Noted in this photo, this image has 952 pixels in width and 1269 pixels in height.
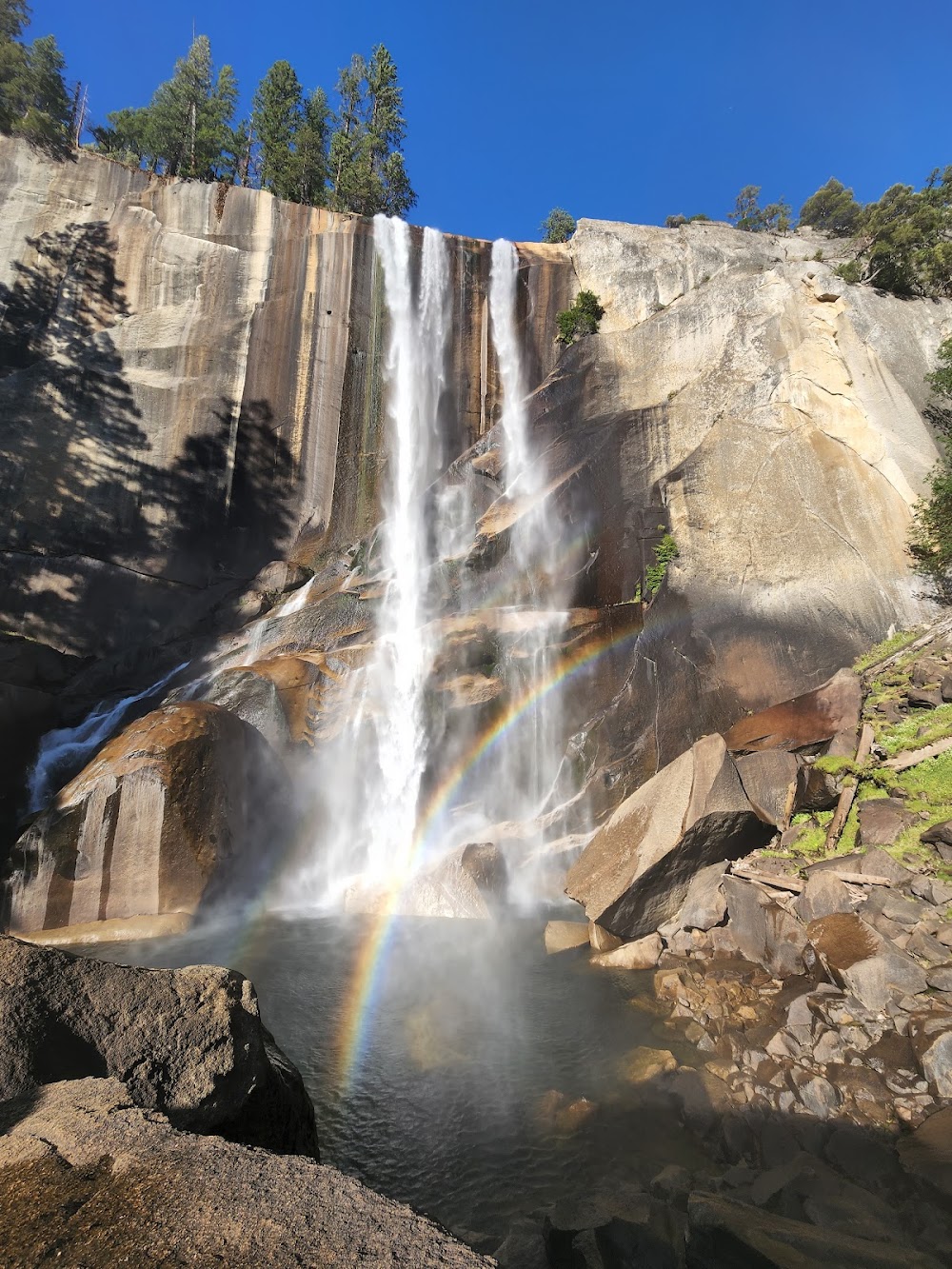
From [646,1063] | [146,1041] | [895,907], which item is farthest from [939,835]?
[146,1041]

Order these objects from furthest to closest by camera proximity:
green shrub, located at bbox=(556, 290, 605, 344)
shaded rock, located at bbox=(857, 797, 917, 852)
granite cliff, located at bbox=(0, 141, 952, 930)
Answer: green shrub, located at bbox=(556, 290, 605, 344) < granite cliff, located at bbox=(0, 141, 952, 930) < shaded rock, located at bbox=(857, 797, 917, 852)

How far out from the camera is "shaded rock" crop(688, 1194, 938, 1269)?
3615 mm

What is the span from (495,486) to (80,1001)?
21.5m

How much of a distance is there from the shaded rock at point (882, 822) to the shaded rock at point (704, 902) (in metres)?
1.91

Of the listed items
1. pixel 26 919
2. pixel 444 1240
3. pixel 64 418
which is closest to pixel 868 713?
pixel 444 1240

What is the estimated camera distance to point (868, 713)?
1149cm

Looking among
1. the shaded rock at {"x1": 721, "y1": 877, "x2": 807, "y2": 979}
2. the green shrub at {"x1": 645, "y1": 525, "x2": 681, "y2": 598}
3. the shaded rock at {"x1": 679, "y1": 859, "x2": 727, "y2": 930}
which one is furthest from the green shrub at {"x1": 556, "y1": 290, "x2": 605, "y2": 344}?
the shaded rock at {"x1": 721, "y1": 877, "x2": 807, "y2": 979}

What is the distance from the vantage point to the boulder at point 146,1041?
2934 millimetres

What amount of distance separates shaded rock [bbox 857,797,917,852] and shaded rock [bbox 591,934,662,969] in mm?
2916

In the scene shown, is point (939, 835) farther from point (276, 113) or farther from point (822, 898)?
point (276, 113)

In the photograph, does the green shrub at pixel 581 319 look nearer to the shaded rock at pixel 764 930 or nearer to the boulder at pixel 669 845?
the boulder at pixel 669 845

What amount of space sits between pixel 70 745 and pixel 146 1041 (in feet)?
56.8

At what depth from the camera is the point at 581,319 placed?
89.8ft

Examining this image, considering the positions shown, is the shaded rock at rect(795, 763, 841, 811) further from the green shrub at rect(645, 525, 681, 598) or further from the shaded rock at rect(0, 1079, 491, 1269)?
the shaded rock at rect(0, 1079, 491, 1269)
